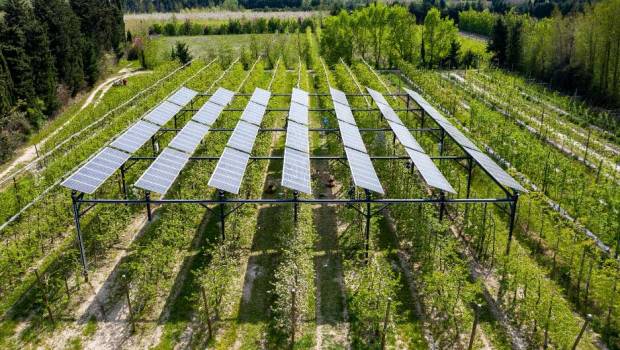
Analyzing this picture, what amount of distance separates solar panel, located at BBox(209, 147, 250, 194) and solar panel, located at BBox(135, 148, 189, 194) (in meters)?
1.78

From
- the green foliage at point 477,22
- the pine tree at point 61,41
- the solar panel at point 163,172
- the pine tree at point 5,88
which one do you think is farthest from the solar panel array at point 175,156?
Answer: the green foliage at point 477,22

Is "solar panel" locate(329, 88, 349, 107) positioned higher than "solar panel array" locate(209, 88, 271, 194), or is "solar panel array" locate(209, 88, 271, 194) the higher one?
"solar panel" locate(329, 88, 349, 107)

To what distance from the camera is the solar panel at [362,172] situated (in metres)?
18.6

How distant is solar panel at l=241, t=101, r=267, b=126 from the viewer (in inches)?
1082

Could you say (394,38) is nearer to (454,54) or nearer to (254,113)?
(454,54)

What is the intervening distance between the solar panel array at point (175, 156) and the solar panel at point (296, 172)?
15.2 feet

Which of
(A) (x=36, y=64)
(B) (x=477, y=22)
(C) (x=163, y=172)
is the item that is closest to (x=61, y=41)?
(A) (x=36, y=64)

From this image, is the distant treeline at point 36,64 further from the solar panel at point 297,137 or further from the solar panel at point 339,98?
the solar panel at point 339,98

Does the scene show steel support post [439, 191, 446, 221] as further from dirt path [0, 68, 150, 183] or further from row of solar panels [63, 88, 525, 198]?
dirt path [0, 68, 150, 183]

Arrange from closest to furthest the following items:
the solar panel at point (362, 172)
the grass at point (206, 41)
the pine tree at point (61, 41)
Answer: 1. the solar panel at point (362, 172)
2. the pine tree at point (61, 41)
3. the grass at point (206, 41)

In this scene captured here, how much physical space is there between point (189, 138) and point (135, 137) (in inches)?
111

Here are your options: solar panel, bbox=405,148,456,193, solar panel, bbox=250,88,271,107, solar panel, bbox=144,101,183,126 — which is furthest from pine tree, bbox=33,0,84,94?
solar panel, bbox=405,148,456,193

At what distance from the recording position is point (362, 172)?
1983 cm

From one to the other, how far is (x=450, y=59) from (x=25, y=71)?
5505cm
